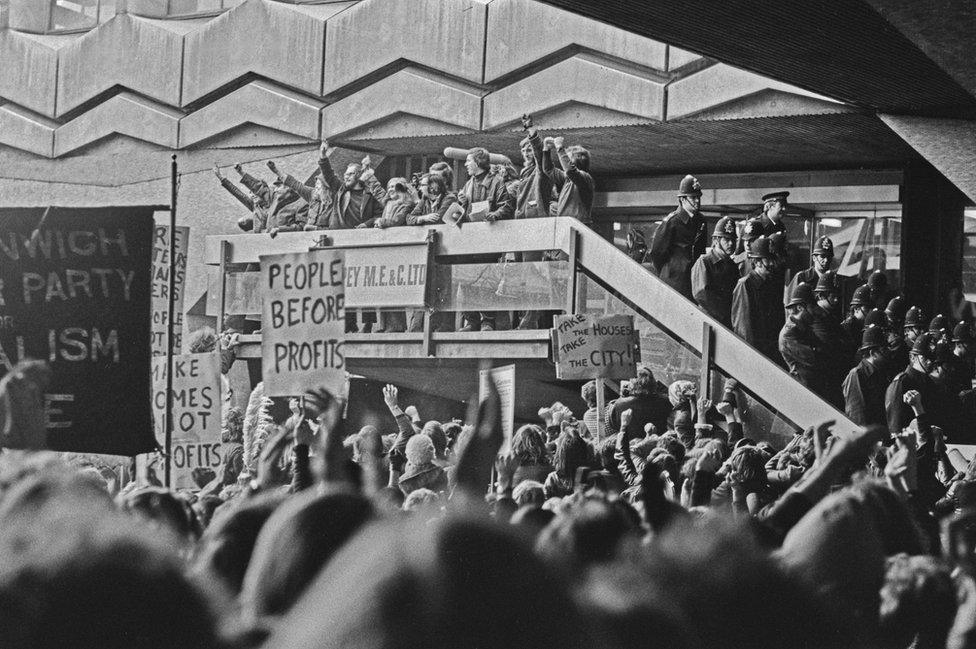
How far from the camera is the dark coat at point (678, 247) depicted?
46.1ft

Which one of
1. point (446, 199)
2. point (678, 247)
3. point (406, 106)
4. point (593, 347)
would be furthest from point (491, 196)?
point (406, 106)

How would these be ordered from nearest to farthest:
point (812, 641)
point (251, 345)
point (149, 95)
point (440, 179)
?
1. point (812, 641)
2. point (440, 179)
3. point (251, 345)
4. point (149, 95)

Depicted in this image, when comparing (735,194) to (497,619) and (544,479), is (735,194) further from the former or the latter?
(497,619)

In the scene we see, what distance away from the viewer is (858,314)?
44.3ft

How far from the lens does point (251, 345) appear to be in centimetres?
1900

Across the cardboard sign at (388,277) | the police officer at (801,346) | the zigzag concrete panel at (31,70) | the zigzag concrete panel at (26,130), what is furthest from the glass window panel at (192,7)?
the police officer at (801,346)

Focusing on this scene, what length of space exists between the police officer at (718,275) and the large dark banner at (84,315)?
23.9 feet

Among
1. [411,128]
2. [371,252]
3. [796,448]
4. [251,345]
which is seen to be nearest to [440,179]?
[371,252]

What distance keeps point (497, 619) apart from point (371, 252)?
52.8 ft

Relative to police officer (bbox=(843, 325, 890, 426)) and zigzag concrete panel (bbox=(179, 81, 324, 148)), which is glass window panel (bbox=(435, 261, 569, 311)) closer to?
police officer (bbox=(843, 325, 890, 426))

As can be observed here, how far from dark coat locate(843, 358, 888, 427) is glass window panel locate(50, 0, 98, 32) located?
17.3 meters

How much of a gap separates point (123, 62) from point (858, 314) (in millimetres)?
15259

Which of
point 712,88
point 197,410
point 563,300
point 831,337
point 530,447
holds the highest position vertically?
point 712,88

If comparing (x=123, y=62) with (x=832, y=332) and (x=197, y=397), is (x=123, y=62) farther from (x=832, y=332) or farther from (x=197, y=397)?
(x=197, y=397)
